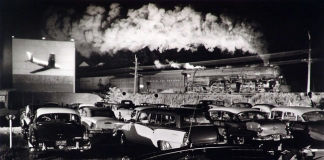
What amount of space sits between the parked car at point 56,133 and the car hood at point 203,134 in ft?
9.69

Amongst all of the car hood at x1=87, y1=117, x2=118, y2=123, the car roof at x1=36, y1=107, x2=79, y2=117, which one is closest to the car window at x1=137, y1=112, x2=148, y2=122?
the car roof at x1=36, y1=107, x2=79, y2=117

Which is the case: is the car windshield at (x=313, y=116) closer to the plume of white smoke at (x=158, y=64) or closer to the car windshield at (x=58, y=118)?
the car windshield at (x=58, y=118)

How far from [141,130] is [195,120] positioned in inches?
73.6

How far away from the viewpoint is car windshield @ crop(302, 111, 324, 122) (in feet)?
35.6

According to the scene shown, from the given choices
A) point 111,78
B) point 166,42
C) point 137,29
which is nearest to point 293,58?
point 166,42

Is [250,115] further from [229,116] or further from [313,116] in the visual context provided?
[313,116]

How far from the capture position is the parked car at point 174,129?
7.54 meters

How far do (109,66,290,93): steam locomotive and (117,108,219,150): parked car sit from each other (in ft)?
65.0

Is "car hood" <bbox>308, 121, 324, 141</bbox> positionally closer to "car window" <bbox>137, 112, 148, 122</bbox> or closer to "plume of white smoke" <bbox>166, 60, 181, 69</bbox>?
"car window" <bbox>137, 112, 148, 122</bbox>

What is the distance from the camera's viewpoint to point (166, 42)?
23.4m

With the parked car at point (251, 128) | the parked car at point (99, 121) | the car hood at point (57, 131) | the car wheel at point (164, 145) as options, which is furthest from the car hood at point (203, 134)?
the parked car at point (99, 121)

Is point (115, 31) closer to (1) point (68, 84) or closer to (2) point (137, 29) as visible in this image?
(2) point (137, 29)

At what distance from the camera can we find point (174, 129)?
775cm

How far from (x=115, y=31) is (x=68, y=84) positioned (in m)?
6.53
